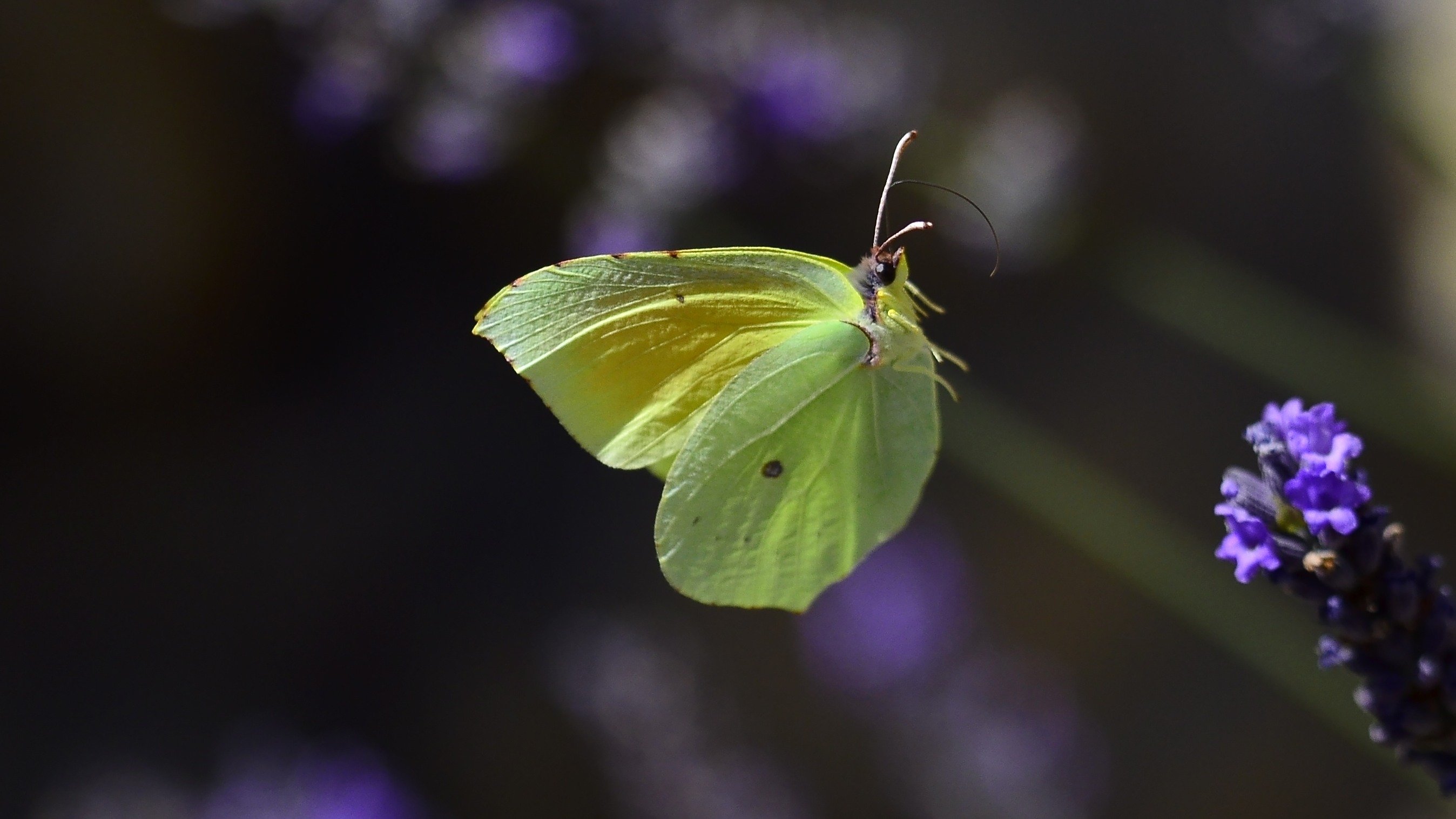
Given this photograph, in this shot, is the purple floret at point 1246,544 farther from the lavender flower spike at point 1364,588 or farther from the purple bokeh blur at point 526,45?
the purple bokeh blur at point 526,45

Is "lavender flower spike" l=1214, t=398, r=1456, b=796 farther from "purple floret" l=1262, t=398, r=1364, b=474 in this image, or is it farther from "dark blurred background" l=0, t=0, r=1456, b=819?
"dark blurred background" l=0, t=0, r=1456, b=819

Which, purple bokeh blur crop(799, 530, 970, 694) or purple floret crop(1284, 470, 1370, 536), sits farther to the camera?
purple bokeh blur crop(799, 530, 970, 694)

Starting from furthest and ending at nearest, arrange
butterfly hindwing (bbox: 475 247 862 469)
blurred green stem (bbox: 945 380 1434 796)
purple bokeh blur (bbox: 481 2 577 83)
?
purple bokeh blur (bbox: 481 2 577 83) → blurred green stem (bbox: 945 380 1434 796) → butterfly hindwing (bbox: 475 247 862 469)

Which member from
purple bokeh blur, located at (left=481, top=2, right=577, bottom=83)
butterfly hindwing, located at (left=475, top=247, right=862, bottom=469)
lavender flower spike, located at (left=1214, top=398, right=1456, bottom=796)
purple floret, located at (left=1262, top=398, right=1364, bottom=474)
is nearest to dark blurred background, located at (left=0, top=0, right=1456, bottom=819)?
purple bokeh blur, located at (left=481, top=2, right=577, bottom=83)

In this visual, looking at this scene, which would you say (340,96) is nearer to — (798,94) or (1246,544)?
(798,94)

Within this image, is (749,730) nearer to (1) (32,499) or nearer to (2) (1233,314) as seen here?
(2) (1233,314)

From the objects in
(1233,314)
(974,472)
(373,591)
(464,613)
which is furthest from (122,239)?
(1233,314)

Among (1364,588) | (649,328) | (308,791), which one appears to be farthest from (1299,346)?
(308,791)
